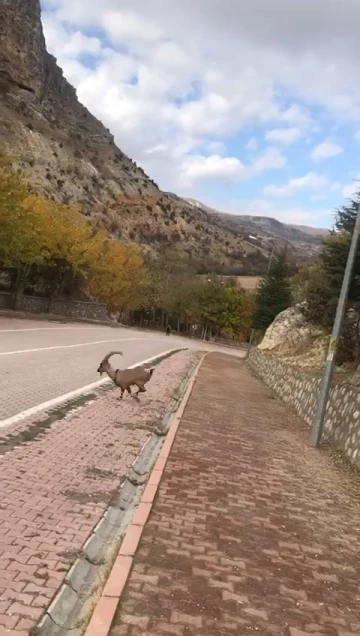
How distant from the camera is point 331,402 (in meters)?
12.2

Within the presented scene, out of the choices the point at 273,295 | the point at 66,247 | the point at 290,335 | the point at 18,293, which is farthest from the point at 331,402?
the point at 66,247

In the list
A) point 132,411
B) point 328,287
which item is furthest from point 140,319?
point 132,411

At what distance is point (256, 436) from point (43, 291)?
41920 millimetres

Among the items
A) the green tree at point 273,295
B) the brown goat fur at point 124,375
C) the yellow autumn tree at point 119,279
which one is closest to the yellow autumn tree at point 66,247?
the yellow autumn tree at point 119,279

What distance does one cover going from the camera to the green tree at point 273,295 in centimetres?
4302

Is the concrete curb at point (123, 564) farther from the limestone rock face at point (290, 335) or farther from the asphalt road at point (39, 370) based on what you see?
the limestone rock face at point (290, 335)

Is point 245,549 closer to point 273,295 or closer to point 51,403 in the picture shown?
point 51,403

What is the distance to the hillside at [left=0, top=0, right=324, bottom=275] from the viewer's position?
274ft

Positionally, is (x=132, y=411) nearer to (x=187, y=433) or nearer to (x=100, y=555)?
(x=187, y=433)

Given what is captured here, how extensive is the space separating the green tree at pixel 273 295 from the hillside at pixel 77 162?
1317 inches

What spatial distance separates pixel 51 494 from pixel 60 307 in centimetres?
4505

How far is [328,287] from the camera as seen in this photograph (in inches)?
695

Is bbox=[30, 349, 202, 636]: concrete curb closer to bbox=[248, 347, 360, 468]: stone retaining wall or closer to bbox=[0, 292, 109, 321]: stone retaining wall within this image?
bbox=[248, 347, 360, 468]: stone retaining wall

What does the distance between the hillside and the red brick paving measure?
69.3 metres
